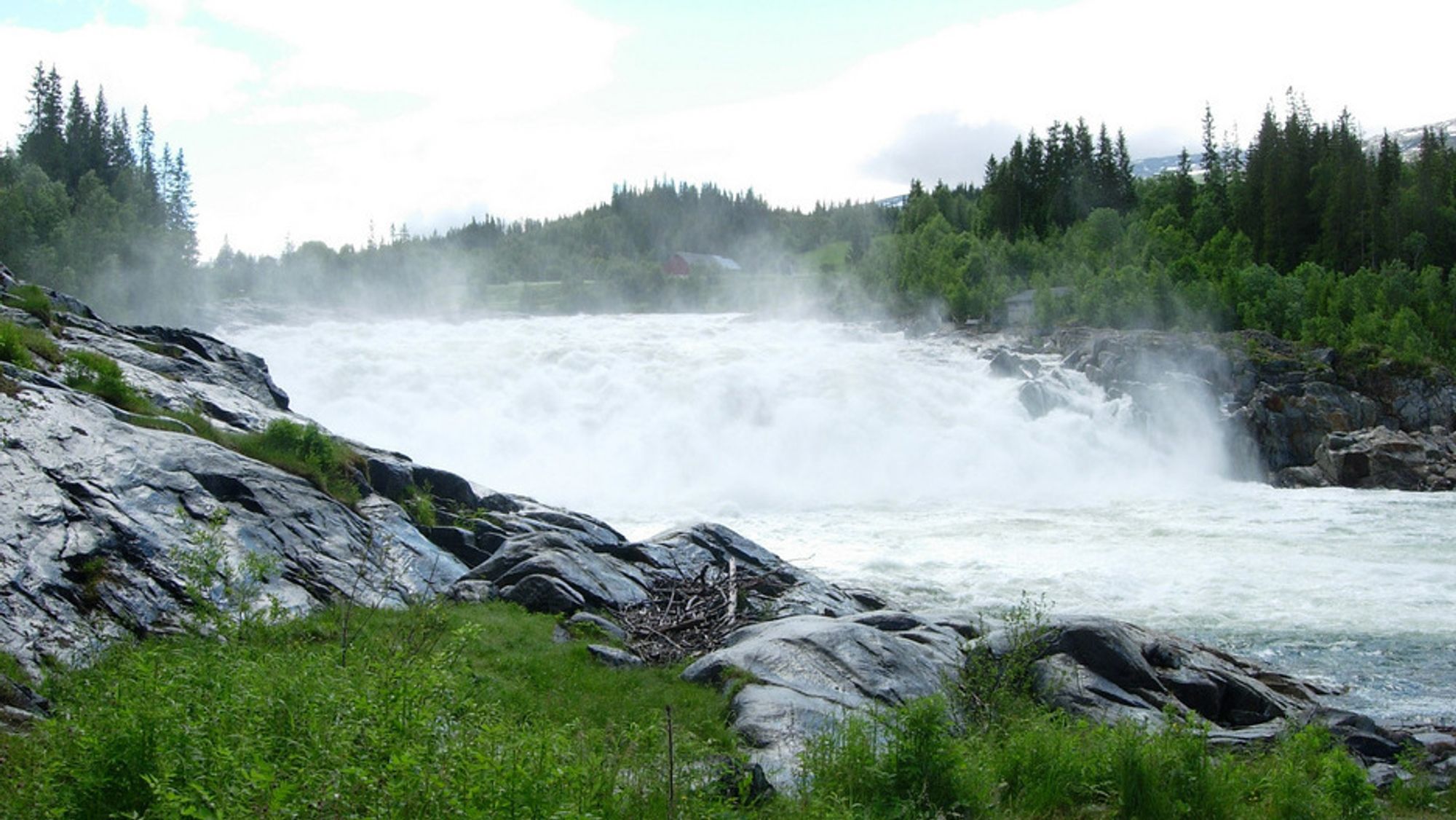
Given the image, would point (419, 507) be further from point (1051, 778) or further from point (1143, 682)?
point (1051, 778)

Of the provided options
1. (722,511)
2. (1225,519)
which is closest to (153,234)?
(722,511)

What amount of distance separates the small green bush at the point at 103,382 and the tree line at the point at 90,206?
42498 millimetres

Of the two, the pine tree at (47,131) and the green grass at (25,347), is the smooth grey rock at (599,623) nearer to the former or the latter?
the green grass at (25,347)

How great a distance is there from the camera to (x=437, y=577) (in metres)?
14.7

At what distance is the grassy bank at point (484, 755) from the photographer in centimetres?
523

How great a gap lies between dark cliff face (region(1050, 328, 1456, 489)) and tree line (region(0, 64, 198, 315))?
47.1 metres

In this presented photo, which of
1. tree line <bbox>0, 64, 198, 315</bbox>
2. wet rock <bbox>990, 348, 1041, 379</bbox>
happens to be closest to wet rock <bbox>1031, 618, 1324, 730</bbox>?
wet rock <bbox>990, 348, 1041, 379</bbox>

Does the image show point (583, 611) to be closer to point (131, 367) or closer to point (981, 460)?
point (131, 367)

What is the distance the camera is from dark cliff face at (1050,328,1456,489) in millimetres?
36969

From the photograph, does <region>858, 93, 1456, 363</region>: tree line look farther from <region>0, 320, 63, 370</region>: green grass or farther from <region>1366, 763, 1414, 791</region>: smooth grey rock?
<region>0, 320, 63, 370</region>: green grass

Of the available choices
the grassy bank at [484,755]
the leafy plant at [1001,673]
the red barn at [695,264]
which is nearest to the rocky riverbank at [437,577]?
the leafy plant at [1001,673]

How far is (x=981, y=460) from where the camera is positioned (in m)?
35.2

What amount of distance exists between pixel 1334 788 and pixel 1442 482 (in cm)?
3226

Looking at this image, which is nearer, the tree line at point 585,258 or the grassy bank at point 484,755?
the grassy bank at point 484,755
